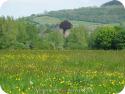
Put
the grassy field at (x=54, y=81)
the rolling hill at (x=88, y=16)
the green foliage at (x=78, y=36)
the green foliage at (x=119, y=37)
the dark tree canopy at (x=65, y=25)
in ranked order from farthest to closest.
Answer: the green foliage at (x=119, y=37) → the green foliage at (x=78, y=36) → the grassy field at (x=54, y=81) → the dark tree canopy at (x=65, y=25) → the rolling hill at (x=88, y=16)

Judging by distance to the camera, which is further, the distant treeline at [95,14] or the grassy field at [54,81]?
the grassy field at [54,81]

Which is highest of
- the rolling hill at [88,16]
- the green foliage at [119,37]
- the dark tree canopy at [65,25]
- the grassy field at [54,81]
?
the rolling hill at [88,16]

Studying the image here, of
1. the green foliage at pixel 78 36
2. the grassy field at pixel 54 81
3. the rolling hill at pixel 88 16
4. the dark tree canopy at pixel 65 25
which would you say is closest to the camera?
the rolling hill at pixel 88 16

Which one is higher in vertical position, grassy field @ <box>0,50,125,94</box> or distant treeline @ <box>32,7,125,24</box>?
distant treeline @ <box>32,7,125,24</box>

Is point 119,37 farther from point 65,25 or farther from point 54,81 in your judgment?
point 65,25

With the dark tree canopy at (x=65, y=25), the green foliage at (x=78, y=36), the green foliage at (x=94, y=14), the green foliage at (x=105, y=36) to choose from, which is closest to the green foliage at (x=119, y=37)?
the green foliage at (x=105, y=36)

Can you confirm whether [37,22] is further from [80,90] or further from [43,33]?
[80,90]

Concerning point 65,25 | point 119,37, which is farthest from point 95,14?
point 119,37

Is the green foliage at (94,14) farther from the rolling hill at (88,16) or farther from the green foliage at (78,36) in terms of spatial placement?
the green foliage at (78,36)

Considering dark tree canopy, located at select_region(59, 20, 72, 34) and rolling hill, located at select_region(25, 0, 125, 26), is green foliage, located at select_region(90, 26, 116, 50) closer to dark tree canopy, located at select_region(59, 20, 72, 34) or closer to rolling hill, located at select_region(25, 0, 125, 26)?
rolling hill, located at select_region(25, 0, 125, 26)

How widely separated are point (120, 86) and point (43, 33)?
6.21 ft

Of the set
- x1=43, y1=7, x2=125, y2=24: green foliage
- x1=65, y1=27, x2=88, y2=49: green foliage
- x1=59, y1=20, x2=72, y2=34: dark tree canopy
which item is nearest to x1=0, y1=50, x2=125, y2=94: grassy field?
x1=65, y1=27, x2=88, y2=49: green foliage

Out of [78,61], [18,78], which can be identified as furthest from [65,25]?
[78,61]

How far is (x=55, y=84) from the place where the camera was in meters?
8.38
